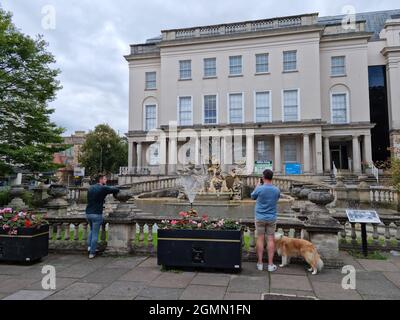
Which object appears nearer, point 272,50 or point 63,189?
point 63,189

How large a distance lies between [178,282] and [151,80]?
32.5 m

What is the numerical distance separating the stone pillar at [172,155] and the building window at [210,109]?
4.10m

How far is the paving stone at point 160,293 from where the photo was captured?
4551mm

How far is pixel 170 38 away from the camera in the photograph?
33.4 m

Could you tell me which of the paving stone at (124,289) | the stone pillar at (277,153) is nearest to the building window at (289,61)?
the stone pillar at (277,153)

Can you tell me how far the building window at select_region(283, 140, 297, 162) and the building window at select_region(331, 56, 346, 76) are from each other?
27.4 feet

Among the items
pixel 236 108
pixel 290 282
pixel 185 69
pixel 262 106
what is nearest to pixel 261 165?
pixel 262 106

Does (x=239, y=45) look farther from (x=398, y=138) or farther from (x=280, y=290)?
(x=280, y=290)

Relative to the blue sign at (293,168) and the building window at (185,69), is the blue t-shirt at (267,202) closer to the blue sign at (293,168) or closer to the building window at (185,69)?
the blue sign at (293,168)

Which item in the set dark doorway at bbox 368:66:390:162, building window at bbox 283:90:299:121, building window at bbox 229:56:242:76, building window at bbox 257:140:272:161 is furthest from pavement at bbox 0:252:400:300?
dark doorway at bbox 368:66:390:162

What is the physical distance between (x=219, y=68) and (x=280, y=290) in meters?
29.8

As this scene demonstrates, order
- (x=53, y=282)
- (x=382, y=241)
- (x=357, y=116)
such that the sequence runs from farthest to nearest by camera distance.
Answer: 1. (x=357, y=116)
2. (x=382, y=241)
3. (x=53, y=282)
